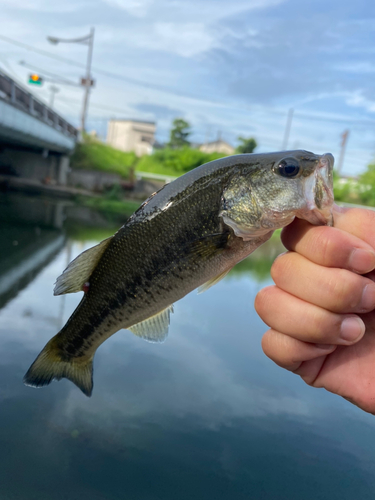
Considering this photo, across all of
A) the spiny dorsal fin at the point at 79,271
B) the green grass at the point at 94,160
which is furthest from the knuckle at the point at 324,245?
the green grass at the point at 94,160

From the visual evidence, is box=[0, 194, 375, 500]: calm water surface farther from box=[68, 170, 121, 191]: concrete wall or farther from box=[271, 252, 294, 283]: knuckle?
box=[68, 170, 121, 191]: concrete wall

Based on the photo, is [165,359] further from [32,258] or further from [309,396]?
[32,258]

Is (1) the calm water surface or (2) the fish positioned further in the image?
(1) the calm water surface

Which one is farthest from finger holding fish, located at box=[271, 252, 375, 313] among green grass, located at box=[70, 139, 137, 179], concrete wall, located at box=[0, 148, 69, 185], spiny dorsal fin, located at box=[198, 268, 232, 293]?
green grass, located at box=[70, 139, 137, 179]

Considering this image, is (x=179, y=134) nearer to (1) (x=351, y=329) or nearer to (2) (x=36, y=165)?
(2) (x=36, y=165)

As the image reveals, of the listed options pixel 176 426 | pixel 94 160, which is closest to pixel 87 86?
pixel 94 160

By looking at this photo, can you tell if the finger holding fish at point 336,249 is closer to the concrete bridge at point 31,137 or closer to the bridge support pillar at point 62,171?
the concrete bridge at point 31,137
